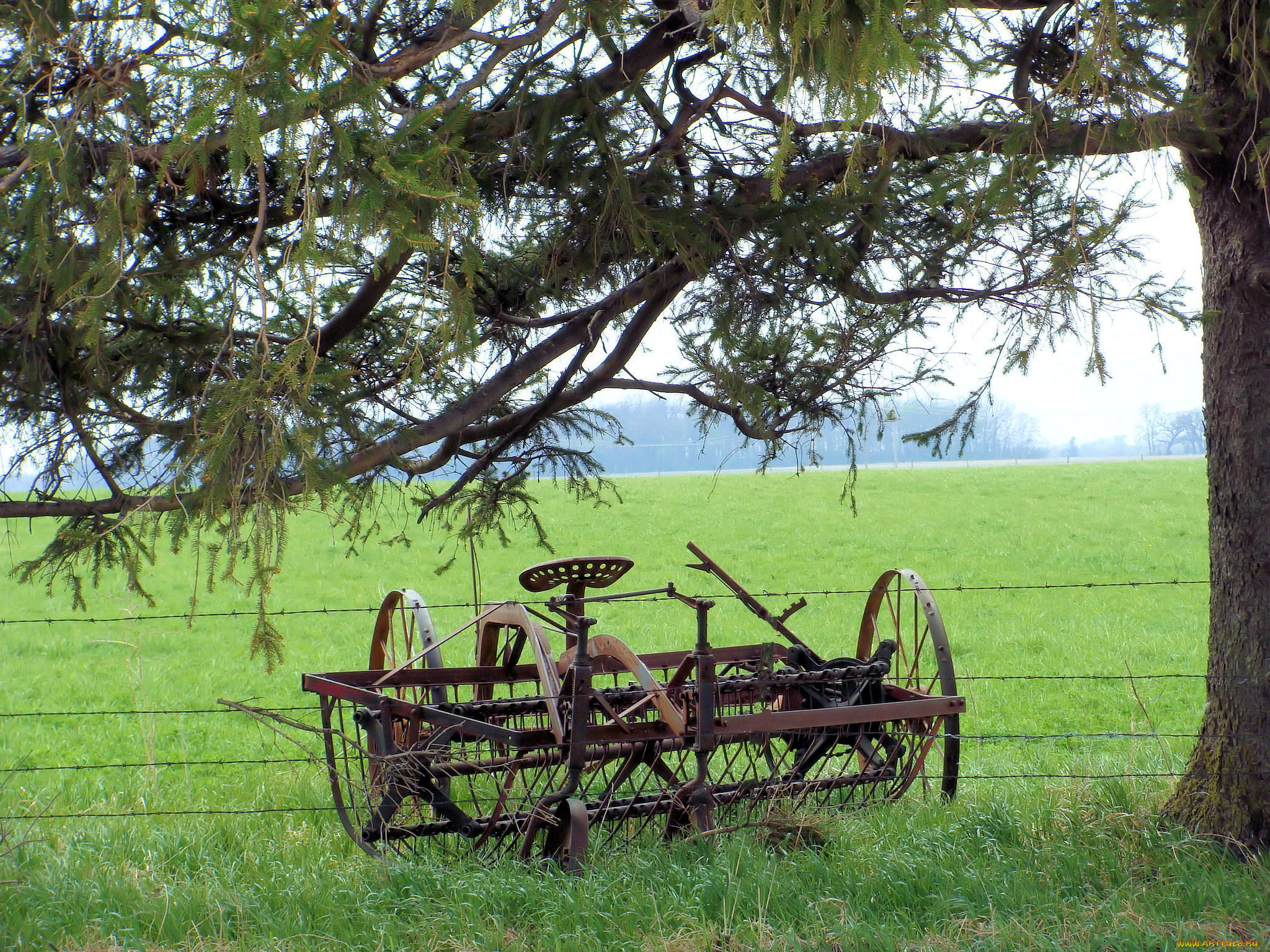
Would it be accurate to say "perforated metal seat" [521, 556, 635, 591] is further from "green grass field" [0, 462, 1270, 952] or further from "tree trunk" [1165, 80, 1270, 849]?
"tree trunk" [1165, 80, 1270, 849]

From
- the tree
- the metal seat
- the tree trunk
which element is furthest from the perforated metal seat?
the tree trunk

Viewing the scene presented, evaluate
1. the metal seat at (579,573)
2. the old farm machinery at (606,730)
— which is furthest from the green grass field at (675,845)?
the metal seat at (579,573)

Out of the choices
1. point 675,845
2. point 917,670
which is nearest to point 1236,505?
point 917,670

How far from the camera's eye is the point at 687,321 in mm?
6402

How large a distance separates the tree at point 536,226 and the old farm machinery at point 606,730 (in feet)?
3.51

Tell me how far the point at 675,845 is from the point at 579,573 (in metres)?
Answer: 1.74

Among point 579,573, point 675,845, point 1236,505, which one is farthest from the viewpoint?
point 579,573

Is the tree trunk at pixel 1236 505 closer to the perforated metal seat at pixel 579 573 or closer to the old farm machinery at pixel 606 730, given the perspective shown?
the old farm machinery at pixel 606 730

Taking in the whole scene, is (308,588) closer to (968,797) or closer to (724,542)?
(724,542)

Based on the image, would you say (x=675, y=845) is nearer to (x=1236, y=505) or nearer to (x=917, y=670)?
(x=917, y=670)

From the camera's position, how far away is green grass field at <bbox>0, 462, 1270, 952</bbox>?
357cm

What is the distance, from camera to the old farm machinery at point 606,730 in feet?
13.6

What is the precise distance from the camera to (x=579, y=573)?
557 centimetres

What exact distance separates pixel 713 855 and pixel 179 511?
7.66ft
